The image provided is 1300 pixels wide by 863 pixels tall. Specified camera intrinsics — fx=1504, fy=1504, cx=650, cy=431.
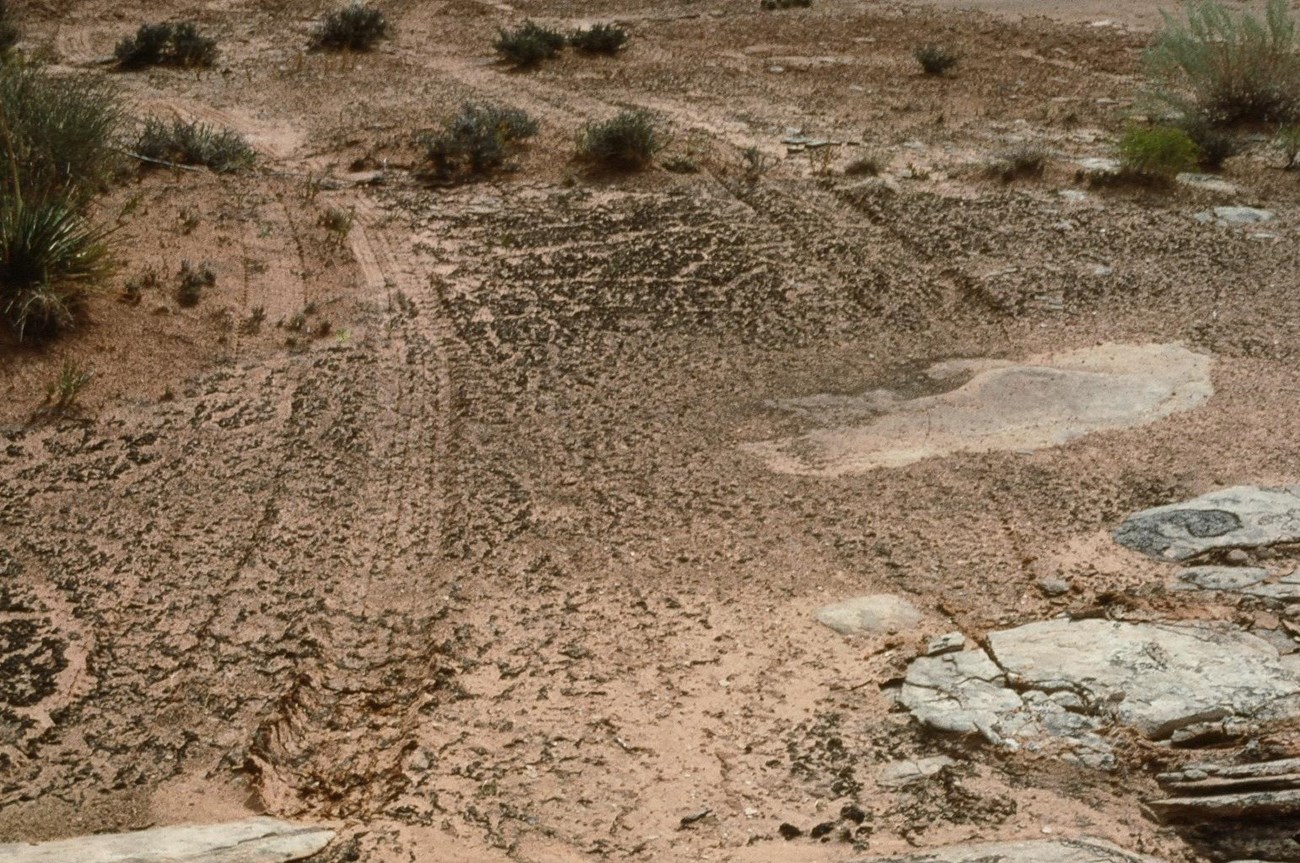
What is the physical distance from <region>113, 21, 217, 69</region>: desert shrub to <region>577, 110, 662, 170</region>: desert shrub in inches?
228

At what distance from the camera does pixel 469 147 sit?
36.8ft

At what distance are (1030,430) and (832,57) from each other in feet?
31.5

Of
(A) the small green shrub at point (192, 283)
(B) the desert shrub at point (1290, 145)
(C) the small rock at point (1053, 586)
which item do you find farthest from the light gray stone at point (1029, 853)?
(B) the desert shrub at point (1290, 145)

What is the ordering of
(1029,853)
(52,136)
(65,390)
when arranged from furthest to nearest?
(52,136), (65,390), (1029,853)

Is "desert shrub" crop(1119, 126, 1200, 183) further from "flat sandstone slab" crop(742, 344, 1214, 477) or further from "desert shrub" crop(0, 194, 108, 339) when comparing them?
"desert shrub" crop(0, 194, 108, 339)

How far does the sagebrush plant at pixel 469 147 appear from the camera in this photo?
440 inches

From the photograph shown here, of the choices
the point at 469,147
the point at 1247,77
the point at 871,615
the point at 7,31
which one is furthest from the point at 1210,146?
the point at 7,31

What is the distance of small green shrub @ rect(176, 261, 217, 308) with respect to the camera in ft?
27.9

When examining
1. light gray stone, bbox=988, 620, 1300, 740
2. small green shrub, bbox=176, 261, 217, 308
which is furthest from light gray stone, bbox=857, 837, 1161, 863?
small green shrub, bbox=176, 261, 217, 308

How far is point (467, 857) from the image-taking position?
14.6 ft

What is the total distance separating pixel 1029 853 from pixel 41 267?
596 centimetres

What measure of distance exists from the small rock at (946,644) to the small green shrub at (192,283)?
4976mm

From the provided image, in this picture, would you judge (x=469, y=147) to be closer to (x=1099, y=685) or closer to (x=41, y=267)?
(x=41, y=267)

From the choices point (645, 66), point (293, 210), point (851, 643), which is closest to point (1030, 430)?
point (851, 643)
